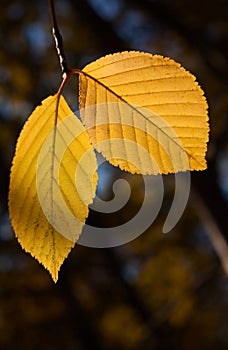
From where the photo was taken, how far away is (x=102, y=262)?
4535 millimetres

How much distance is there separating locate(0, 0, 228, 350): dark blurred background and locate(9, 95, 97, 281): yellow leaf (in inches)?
108

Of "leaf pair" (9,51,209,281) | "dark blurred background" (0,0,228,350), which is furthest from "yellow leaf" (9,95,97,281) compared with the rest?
"dark blurred background" (0,0,228,350)

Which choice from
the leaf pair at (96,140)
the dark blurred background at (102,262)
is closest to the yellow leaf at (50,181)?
the leaf pair at (96,140)

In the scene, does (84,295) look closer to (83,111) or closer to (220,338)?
(220,338)

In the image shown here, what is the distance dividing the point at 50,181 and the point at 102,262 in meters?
4.03

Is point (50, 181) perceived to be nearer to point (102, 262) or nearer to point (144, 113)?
point (144, 113)

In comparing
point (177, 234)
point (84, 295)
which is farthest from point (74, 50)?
point (84, 295)

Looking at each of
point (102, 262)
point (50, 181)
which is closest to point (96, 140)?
point (50, 181)

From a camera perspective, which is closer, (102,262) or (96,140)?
(96,140)

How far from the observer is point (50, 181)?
0.55 meters

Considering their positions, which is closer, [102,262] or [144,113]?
[144,113]

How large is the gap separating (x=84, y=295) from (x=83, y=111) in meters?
4.28

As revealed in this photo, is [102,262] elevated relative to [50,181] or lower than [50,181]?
lower

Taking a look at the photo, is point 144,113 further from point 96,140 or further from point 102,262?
point 102,262
